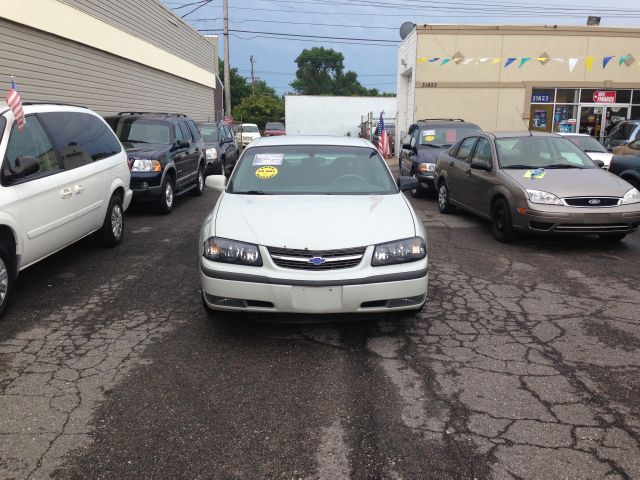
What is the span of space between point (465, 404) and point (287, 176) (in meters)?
2.82

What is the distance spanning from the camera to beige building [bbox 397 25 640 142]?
2202 cm

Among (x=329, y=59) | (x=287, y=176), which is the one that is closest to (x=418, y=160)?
(x=287, y=176)

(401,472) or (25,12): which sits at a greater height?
(25,12)

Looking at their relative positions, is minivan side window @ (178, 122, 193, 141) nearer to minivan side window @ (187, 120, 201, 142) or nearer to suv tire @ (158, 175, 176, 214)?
minivan side window @ (187, 120, 201, 142)

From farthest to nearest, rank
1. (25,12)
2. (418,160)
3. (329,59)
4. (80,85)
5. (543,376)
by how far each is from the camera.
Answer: (329,59) → (80,85) → (418,160) → (25,12) → (543,376)

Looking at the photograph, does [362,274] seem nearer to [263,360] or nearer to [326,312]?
[326,312]

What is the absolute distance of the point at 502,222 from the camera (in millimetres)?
7875

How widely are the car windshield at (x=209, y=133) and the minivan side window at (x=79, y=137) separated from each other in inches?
354

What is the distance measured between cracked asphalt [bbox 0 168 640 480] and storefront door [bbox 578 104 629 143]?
19.0m

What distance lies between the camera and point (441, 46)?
2216 cm

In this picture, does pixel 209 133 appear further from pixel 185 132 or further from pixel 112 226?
pixel 112 226

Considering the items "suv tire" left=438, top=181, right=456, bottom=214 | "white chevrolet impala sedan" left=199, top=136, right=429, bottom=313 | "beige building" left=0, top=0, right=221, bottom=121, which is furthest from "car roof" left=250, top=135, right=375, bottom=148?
"beige building" left=0, top=0, right=221, bottom=121

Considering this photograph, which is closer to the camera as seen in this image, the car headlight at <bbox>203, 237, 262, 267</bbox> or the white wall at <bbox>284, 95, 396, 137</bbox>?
the car headlight at <bbox>203, 237, 262, 267</bbox>

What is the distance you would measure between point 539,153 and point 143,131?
7084mm
